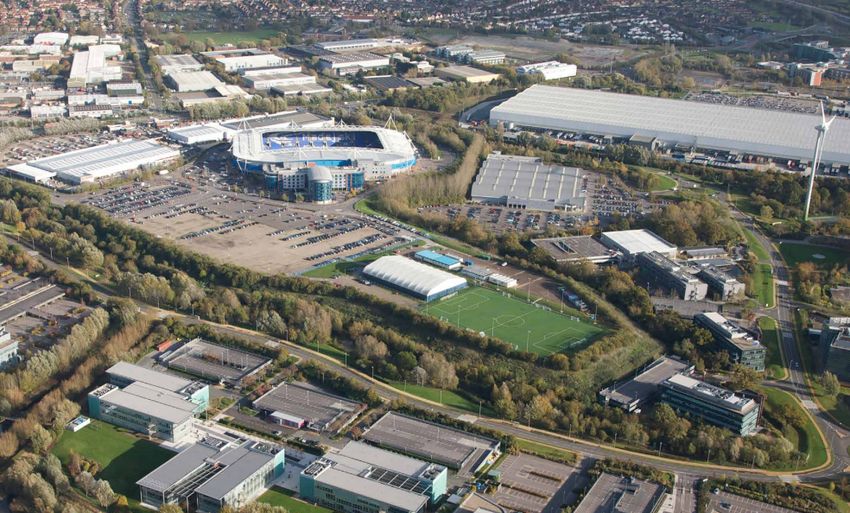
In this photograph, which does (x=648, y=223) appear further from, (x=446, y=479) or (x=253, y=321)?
(x=446, y=479)

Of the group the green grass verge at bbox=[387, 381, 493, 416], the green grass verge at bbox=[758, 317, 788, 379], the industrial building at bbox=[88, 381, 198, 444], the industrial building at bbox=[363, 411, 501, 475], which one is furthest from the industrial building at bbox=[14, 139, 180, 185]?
the green grass verge at bbox=[758, 317, 788, 379]

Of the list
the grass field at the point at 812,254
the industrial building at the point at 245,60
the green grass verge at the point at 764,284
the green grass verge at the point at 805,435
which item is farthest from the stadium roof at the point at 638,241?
the industrial building at the point at 245,60

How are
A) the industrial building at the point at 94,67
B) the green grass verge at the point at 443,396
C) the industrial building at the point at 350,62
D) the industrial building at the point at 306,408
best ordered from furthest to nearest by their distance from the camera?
the industrial building at the point at 350,62
the industrial building at the point at 94,67
the green grass verge at the point at 443,396
the industrial building at the point at 306,408

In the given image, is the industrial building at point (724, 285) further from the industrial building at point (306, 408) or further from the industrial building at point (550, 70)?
the industrial building at point (550, 70)

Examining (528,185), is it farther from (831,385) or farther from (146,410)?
(146,410)

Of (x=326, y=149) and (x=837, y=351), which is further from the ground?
(x=326, y=149)

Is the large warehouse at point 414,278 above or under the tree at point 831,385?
above

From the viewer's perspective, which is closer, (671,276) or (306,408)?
(306,408)

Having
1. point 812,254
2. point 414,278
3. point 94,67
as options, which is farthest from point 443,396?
point 94,67

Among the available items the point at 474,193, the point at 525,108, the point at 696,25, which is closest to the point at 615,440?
the point at 474,193
